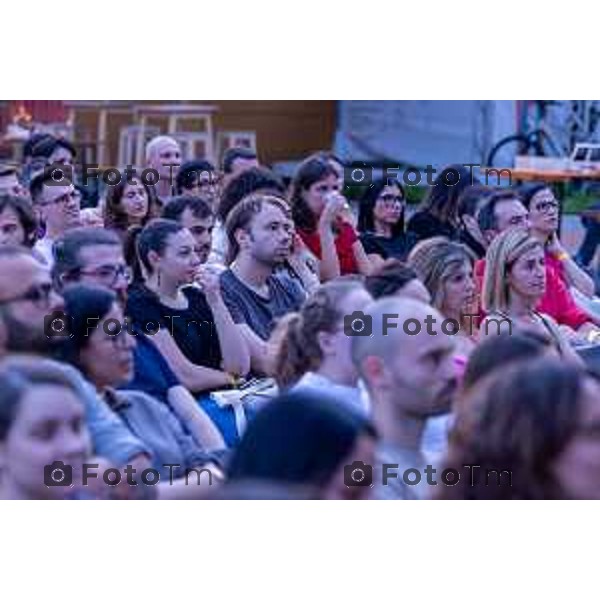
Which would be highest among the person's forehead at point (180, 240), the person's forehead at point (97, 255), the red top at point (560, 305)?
the person's forehead at point (180, 240)

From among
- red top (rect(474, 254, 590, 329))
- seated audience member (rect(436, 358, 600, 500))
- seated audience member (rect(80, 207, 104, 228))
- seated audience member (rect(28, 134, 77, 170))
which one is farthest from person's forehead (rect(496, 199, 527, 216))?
seated audience member (rect(436, 358, 600, 500))

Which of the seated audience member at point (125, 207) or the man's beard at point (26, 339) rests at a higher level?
the seated audience member at point (125, 207)

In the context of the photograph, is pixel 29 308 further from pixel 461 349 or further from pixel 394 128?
pixel 394 128

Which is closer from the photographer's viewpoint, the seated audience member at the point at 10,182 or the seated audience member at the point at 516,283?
the seated audience member at the point at 516,283

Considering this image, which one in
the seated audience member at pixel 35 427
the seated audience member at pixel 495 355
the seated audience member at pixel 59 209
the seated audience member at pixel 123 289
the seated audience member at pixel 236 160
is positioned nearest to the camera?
the seated audience member at pixel 35 427

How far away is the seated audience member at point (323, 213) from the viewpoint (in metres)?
6.36

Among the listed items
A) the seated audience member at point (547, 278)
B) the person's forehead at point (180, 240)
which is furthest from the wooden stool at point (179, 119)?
the person's forehead at point (180, 240)

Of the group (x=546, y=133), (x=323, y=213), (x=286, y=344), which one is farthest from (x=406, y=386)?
(x=546, y=133)

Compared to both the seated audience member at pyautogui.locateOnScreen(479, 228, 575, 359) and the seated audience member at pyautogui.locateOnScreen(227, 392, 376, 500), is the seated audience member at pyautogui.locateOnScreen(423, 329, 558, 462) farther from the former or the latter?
the seated audience member at pyautogui.locateOnScreen(479, 228, 575, 359)

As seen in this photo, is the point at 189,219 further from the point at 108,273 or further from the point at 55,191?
the point at 108,273

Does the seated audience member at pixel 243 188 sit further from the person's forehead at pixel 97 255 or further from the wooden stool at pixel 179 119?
the wooden stool at pixel 179 119

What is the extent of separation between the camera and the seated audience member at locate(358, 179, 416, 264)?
6.64 metres

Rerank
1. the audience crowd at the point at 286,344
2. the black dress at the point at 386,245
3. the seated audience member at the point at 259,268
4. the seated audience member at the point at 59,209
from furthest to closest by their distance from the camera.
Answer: the black dress at the point at 386,245 < the seated audience member at the point at 59,209 < the seated audience member at the point at 259,268 < the audience crowd at the point at 286,344

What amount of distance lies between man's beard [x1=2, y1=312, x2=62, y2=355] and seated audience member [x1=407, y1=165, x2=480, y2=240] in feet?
11.3
